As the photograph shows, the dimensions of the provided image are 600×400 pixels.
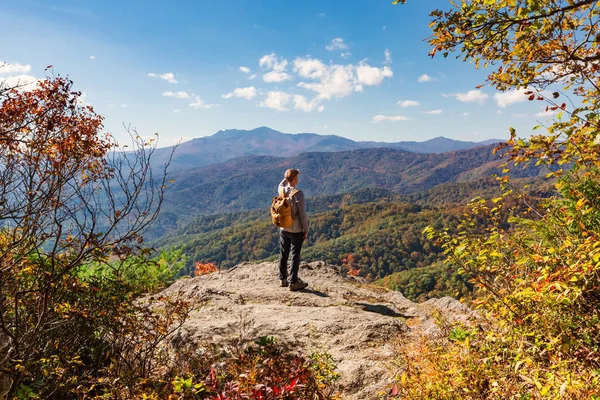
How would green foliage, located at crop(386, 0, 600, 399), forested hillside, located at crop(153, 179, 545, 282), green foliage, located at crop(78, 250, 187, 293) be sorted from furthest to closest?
1. forested hillside, located at crop(153, 179, 545, 282)
2. green foliage, located at crop(78, 250, 187, 293)
3. green foliage, located at crop(386, 0, 600, 399)

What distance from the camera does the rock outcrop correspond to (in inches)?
156

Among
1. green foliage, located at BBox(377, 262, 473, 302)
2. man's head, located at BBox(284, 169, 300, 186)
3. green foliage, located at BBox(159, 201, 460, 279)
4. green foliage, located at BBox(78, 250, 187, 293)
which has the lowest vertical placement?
green foliage, located at BBox(159, 201, 460, 279)

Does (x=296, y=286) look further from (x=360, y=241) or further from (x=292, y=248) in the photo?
(x=360, y=241)

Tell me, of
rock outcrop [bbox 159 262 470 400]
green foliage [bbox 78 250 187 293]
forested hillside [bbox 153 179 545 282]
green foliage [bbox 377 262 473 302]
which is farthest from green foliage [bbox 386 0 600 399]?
forested hillside [bbox 153 179 545 282]

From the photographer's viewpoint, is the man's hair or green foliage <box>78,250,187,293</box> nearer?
the man's hair

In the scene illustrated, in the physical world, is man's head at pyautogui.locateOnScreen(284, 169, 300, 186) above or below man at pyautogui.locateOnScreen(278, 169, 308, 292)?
above

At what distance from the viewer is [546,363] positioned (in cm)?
278

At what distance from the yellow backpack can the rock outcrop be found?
1523 millimetres

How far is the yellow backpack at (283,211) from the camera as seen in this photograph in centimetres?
636

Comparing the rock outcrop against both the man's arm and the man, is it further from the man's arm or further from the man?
the man's arm

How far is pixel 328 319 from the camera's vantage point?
516 centimetres

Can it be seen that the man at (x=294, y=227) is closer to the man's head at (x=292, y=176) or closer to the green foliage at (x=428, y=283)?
the man's head at (x=292, y=176)

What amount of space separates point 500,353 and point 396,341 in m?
1.46

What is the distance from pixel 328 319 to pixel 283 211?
2.19 meters
